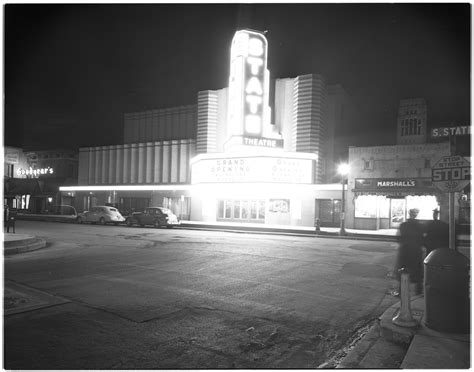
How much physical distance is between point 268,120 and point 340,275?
20.6m

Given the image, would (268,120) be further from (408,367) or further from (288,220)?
(408,367)

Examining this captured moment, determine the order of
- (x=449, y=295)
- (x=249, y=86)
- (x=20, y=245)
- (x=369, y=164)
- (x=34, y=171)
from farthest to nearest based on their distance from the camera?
(x=34, y=171) < (x=249, y=86) < (x=369, y=164) < (x=20, y=245) < (x=449, y=295)

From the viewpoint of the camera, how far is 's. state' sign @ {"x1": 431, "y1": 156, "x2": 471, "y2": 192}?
21.8ft

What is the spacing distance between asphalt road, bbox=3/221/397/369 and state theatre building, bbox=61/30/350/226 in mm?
15265

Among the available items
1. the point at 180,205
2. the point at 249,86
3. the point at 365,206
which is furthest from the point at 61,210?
the point at 365,206

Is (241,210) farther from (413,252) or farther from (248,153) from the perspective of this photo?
(413,252)

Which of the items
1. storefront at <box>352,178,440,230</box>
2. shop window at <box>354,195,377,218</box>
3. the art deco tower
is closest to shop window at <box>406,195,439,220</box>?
storefront at <box>352,178,440,230</box>

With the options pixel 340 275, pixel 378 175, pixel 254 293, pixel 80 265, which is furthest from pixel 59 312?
pixel 378 175

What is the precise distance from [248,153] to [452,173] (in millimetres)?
21430

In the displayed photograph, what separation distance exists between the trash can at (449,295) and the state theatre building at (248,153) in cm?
2143

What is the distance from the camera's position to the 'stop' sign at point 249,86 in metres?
27.5

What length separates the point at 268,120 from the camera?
29.7 m

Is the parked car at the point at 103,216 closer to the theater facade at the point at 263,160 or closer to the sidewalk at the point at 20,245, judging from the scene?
the theater facade at the point at 263,160

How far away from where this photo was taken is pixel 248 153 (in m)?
28.0
